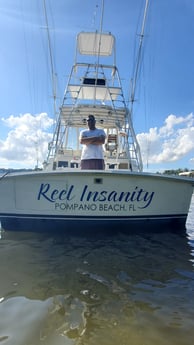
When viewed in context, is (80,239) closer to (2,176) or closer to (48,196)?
(48,196)

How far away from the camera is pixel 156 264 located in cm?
368

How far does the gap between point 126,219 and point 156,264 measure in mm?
1580

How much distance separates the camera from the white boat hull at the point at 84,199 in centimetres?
493

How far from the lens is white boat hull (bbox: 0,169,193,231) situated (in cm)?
493

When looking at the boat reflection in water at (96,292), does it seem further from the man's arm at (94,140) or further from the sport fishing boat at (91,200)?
the man's arm at (94,140)

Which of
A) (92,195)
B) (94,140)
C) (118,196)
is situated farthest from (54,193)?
(94,140)

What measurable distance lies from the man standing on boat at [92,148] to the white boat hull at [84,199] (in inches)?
27.7

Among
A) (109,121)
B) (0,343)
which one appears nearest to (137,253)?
(0,343)

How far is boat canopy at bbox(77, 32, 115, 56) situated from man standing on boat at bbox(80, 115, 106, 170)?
429 cm

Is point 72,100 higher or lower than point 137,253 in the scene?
higher

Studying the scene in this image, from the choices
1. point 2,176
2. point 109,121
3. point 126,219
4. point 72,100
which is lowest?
Answer: point 126,219

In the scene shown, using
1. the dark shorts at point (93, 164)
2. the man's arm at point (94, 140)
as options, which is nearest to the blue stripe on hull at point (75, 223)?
the dark shorts at point (93, 164)

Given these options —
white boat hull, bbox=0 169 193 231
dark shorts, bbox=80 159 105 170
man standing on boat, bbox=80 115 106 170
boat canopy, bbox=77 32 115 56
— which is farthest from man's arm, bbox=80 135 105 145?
boat canopy, bbox=77 32 115 56

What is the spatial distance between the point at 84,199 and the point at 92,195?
7.2 inches
